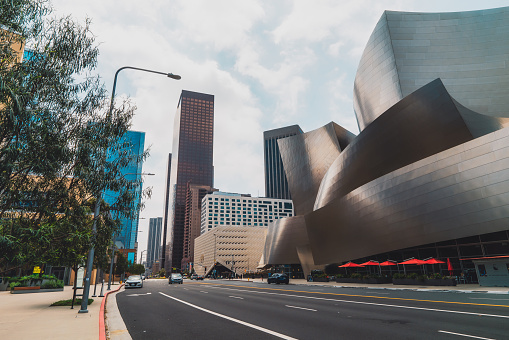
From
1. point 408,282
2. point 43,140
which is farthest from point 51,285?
point 408,282

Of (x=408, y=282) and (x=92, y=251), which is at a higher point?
(x=92, y=251)

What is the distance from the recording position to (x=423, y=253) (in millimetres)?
34844

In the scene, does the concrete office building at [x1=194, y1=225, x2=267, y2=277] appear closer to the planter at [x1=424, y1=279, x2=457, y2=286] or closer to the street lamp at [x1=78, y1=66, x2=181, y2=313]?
the planter at [x1=424, y1=279, x2=457, y2=286]

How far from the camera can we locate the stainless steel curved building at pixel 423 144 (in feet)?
86.4

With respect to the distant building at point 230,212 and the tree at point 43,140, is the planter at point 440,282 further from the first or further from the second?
the distant building at point 230,212

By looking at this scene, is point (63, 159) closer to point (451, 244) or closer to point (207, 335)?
point (207, 335)

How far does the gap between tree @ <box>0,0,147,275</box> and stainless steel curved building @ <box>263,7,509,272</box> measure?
29.2 metres

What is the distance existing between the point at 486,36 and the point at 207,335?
52.5 metres

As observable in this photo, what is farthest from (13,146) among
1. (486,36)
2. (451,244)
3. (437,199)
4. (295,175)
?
(295,175)

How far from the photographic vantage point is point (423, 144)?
116 ft

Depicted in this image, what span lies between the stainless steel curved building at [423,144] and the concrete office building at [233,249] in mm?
113688

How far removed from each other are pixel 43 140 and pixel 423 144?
37.9 m

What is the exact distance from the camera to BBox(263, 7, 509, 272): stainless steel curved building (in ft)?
86.4

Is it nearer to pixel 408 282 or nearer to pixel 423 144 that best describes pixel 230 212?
pixel 423 144
